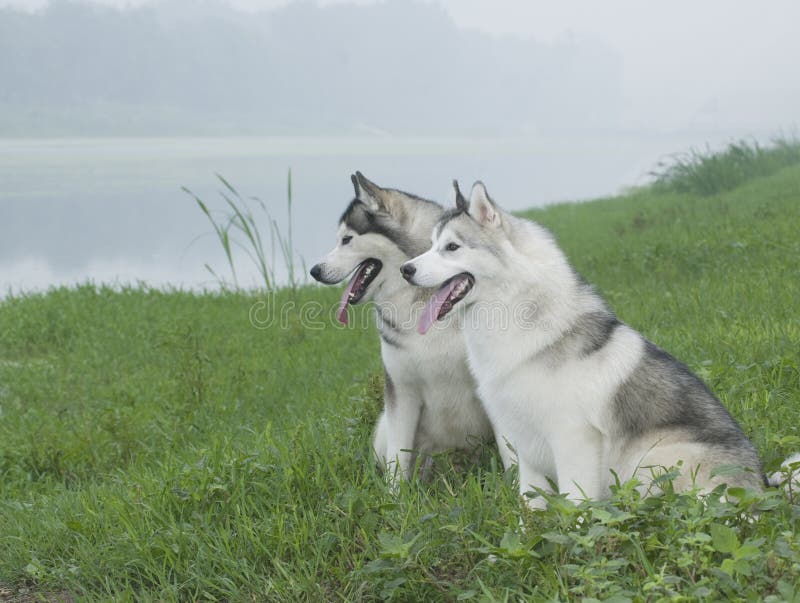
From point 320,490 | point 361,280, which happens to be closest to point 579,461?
point 320,490

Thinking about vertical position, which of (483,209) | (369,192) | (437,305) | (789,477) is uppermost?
(369,192)

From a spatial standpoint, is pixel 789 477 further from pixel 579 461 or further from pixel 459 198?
pixel 459 198

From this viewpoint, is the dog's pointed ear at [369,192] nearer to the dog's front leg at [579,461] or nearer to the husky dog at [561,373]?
the husky dog at [561,373]

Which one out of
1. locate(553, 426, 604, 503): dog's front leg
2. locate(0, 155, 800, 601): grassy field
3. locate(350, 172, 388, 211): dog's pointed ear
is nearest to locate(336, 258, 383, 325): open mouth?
locate(350, 172, 388, 211): dog's pointed ear

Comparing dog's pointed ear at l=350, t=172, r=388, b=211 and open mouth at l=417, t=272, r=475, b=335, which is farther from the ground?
dog's pointed ear at l=350, t=172, r=388, b=211

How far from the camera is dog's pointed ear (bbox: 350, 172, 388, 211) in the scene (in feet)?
15.4

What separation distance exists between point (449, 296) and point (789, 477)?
1628 mm

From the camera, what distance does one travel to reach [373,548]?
3.91 metres

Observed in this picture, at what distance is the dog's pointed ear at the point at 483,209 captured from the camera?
3.83 m

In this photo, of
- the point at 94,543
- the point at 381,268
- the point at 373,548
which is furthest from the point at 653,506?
the point at 94,543

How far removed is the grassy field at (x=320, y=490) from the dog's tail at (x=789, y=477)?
0.28 feet

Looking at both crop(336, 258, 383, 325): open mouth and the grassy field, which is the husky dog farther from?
crop(336, 258, 383, 325): open mouth

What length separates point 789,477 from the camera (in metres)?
3.71

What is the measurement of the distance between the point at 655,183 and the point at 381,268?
61.7 feet
